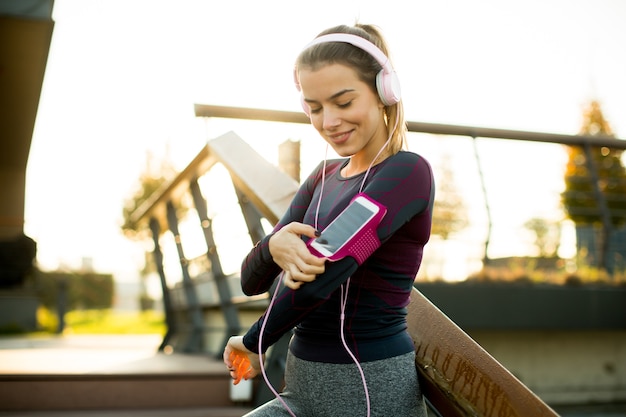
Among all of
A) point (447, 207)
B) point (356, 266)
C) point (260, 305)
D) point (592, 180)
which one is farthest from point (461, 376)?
point (592, 180)

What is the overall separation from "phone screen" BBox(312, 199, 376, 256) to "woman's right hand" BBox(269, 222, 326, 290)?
0.02 meters

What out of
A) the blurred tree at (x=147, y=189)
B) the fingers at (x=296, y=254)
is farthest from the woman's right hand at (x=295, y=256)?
the blurred tree at (x=147, y=189)

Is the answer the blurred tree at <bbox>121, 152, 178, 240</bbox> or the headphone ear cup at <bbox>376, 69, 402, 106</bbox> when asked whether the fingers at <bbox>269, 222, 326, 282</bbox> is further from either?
the blurred tree at <bbox>121, 152, 178, 240</bbox>

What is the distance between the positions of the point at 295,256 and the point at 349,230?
117 mm

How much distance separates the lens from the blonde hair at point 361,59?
4.54ft

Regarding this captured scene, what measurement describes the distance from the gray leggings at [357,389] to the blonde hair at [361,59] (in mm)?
469

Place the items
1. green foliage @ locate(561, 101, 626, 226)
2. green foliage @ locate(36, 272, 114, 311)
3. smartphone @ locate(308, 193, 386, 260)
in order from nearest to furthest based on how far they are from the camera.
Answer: smartphone @ locate(308, 193, 386, 260) → green foliage @ locate(561, 101, 626, 226) → green foliage @ locate(36, 272, 114, 311)

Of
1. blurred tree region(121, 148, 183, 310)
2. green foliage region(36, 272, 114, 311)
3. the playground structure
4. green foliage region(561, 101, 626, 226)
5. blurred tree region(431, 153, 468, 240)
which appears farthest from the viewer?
blurred tree region(121, 148, 183, 310)

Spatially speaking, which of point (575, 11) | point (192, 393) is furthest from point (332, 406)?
point (575, 11)

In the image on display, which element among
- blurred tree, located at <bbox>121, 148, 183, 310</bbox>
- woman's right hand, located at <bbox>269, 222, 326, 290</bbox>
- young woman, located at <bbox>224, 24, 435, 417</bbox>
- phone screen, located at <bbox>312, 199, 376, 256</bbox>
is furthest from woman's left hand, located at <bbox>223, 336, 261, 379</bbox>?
blurred tree, located at <bbox>121, 148, 183, 310</bbox>

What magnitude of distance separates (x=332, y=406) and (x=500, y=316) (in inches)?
151

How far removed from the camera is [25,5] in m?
7.03

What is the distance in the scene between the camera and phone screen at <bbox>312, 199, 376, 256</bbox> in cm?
123

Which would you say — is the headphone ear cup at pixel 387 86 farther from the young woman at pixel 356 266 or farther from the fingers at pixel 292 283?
the fingers at pixel 292 283
